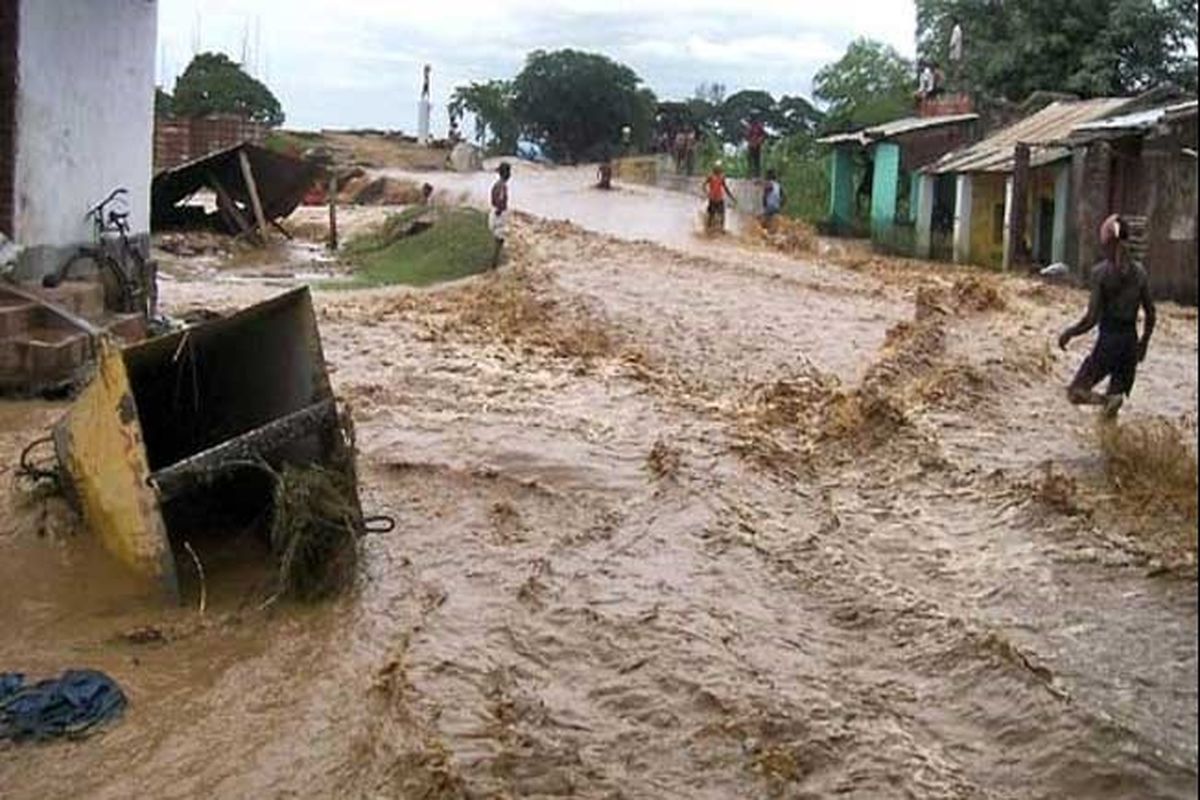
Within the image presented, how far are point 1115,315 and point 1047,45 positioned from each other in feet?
68.8

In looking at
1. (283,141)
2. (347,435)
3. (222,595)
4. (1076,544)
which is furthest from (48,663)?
(283,141)

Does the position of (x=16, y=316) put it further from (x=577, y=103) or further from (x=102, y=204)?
(x=577, y=103)

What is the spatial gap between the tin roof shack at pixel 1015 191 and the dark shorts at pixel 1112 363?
11.6 metres

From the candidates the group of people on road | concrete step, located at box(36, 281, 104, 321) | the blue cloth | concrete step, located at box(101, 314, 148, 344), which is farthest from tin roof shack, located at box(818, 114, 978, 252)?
the blue cloth

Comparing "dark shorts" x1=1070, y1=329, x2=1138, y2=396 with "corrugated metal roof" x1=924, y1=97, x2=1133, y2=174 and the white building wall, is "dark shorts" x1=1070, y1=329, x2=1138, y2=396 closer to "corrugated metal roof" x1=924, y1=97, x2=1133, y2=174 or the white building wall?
the white building wall

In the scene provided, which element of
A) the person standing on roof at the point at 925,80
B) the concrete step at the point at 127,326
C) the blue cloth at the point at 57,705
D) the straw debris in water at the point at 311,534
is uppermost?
the person standing on roof at the point at 925,80

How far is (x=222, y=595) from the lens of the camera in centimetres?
709

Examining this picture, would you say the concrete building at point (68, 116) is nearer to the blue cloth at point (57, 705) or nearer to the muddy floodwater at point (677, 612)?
the muddy floodwater at point (677, 612)

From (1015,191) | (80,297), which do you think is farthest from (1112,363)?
(1015,191)

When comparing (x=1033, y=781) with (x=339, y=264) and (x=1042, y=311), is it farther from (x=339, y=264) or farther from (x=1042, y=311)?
(x=339, y=264)

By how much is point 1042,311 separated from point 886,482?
28.7 ft

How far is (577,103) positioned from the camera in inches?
1868

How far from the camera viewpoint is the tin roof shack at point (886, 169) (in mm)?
31547

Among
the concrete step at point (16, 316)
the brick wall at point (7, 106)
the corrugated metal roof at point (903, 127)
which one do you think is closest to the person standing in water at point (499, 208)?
the brick wall at point (7, 106)
